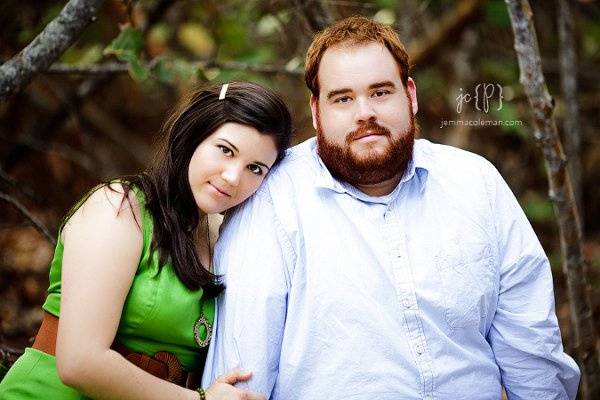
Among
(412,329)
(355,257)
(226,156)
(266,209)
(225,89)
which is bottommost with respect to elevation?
(412,329)

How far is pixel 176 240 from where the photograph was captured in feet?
7.14

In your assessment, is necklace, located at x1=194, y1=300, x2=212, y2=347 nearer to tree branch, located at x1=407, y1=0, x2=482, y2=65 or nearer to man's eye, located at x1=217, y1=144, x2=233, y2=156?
man's eye, located at x1=217, y1=144, x2=233, y2=156

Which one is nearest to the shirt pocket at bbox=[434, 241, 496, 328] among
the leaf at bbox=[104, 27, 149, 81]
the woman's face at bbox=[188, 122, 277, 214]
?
the woman's face at bbox=[188, 122, 277, 214]

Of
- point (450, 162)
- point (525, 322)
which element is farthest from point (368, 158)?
point (525, 322)

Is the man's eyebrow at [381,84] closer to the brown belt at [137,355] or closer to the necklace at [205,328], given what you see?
the necklace at [205,328]

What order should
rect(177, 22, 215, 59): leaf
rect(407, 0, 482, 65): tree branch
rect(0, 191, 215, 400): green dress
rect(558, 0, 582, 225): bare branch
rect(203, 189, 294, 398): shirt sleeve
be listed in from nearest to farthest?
rect(0, 191, 215, 400): green dress < rect(203, 189, 294, 398): shirt sleeve < rect(558, 0, 582, 225): bare branch < rect(407, 0, 482, 65): tree branch < rect(177, 22, 215, 59): leaf

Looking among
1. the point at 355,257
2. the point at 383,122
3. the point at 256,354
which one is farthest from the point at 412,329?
the point at 383,122

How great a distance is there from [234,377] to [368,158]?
86 centimetres

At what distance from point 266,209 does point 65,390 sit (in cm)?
87

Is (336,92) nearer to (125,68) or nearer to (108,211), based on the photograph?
(108,211)

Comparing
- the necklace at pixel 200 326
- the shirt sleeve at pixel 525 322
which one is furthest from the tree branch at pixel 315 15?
the necklace at pixel 200 326

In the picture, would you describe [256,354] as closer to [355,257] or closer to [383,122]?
[355,257]

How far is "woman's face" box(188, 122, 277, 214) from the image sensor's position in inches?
85.5

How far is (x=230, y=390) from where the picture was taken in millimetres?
2127
